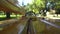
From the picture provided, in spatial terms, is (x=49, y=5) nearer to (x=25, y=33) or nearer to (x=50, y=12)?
(x=50, y=12)

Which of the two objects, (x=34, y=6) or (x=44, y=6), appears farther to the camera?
(x=34, y=6)

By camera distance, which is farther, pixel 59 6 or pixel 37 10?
pixel 37 10

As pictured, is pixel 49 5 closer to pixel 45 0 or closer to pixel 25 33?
pixel 45 0

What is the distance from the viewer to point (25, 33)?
4.00ft

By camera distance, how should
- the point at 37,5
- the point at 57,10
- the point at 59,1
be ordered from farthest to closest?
the point at 37,5 → the point at 57,10 → the point at 59,1

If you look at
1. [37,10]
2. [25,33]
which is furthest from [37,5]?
[25,33]

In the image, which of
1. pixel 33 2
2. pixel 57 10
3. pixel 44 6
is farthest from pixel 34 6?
pixel 57 10

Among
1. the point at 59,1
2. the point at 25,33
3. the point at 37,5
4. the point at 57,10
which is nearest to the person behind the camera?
the point at 25,33

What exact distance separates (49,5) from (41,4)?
2495mm

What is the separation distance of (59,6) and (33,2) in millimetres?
6613

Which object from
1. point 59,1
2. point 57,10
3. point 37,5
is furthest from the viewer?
point 37,5

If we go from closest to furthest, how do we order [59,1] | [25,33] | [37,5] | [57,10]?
[25,33] < [59,1] < [57,10] < [37,5]

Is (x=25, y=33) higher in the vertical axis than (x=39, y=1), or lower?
lower

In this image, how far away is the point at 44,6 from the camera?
28.2 metres
